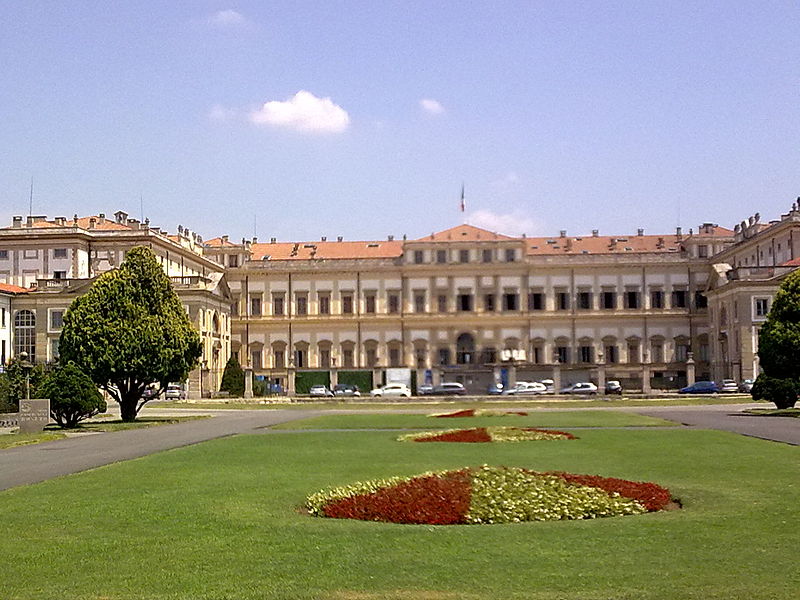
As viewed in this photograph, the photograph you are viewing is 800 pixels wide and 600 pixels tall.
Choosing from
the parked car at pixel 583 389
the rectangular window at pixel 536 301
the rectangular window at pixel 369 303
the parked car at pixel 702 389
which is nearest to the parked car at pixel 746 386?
the parked car at pixel 702 389

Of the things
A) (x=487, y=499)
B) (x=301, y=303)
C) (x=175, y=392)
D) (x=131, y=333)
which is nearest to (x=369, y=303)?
(x=301, y=303)

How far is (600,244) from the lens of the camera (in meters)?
97.6

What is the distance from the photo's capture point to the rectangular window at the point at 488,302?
308ft

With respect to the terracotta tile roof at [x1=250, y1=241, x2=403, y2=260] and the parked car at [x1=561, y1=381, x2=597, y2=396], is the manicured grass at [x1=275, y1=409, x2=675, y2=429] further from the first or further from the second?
the terracotta tile roof at [x1=250, y1=241, x2=403, y2=260]

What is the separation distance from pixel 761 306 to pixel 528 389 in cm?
1896

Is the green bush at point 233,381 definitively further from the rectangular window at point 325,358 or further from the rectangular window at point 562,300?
the rectangular window at point 562,300

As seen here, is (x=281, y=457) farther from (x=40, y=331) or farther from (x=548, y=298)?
(x=548, y=298)

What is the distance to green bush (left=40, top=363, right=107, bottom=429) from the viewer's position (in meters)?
34.5

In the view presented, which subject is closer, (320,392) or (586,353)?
(320,392)

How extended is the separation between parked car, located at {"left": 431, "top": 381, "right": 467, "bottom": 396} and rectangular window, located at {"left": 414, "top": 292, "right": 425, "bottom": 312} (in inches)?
745

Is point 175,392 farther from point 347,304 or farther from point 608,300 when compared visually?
point 608,300

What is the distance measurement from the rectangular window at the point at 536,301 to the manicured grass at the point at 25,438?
218ft

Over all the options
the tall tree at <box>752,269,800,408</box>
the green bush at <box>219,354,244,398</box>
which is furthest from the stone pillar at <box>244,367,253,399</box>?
the tall tree at <box>752,269,800,408</box>

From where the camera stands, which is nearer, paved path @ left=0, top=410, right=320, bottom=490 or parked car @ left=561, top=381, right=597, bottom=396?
paved path @ left=0, top=410, right=320, bottom=490
